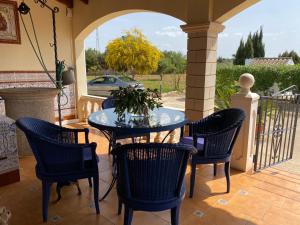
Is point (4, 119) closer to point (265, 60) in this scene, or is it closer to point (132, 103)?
point (132, 103)

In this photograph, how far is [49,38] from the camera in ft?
15.6

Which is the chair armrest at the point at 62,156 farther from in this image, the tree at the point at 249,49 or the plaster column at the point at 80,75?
the tree at the point at 249,49

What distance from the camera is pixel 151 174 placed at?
151 centimetres

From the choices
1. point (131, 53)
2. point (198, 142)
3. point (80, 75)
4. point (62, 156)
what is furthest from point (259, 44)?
point (62, 156)

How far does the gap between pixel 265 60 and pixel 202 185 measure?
1690cm

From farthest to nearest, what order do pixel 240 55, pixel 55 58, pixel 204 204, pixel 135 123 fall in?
pixel 240 55 < pixel 55 58 < pixel 204 204 < pixel 135 123

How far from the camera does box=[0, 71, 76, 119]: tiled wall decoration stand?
4.31 meters

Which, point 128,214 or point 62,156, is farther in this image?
point 62,156

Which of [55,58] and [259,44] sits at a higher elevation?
[259,44]

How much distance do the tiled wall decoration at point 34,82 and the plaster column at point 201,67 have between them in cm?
224

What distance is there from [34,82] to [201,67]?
335 cm

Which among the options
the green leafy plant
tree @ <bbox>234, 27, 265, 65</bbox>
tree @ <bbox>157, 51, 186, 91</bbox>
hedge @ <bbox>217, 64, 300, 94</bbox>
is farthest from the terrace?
tree @ <bbox>234, 27, 265, 65</bbox>

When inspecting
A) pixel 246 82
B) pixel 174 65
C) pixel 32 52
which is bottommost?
pixel 246 82

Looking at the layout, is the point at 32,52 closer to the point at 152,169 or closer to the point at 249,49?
the point at 152,169
